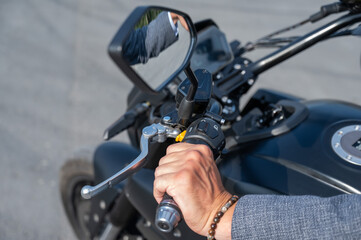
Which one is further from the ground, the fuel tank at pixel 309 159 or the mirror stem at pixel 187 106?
the mirror stem at pixel 187 106

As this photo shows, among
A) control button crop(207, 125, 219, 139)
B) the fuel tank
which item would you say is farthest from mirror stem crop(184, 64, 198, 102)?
the fuel tank

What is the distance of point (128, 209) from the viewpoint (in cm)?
178

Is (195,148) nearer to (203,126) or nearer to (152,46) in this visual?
(203,126)

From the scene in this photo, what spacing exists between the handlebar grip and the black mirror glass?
0.35 metres

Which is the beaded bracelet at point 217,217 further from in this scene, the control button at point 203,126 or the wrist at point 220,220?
the control button at point 203,126

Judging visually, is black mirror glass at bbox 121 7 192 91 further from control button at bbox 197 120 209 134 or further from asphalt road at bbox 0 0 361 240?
asphalt road at bbox 0 0 361 240

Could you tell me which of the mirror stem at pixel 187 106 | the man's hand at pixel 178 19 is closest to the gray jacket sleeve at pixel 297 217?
the mirror stem at pixel 187 106

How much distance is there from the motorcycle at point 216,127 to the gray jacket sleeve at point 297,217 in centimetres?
18

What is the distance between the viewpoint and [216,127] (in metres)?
1.10

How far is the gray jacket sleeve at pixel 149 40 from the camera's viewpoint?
3.34 ft

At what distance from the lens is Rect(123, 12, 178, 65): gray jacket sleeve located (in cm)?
102

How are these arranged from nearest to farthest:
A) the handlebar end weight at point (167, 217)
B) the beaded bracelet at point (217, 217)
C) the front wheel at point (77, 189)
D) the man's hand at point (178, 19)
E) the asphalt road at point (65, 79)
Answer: the handlebar end weight at point (167, 217)
the beaded bracelet at point (217, 217)
the man's hand at point (178, 19)
the front wheel at point (77, 189)
the asphalt road at point (65, 79)

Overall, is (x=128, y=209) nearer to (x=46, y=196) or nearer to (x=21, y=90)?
Result: (x=46, y=196)

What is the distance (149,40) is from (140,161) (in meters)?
0.34
